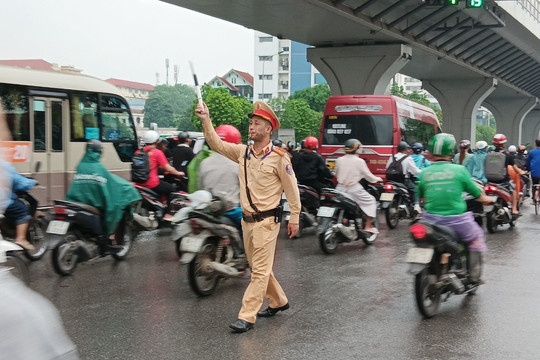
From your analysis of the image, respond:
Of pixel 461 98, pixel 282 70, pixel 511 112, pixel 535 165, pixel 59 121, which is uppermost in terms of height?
pixel 282 70

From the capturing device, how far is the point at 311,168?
11164mm

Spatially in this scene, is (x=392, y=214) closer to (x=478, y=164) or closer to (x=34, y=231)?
(x=478, y=164)

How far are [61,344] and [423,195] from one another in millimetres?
4581

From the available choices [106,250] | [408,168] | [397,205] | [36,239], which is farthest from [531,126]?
[106,250]

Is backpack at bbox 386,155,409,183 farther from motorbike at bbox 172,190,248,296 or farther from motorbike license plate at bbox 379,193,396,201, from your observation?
motorbike at bbox 172,190,248,296

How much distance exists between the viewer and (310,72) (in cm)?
12231

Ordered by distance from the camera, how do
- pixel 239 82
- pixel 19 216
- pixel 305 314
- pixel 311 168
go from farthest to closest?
1. pixel 239 82
2. pixel 311 168
3. pixel 19 216
4. pixel 305 314

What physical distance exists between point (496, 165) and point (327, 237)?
166 inches

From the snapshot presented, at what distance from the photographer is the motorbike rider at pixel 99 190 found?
771cm

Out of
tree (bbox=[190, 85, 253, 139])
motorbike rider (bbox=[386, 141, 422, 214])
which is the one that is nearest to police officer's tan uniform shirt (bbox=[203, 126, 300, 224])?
motorbike rider (bbox=[386, 141, 422, 214])

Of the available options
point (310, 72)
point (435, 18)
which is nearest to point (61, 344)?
point (435, 18)

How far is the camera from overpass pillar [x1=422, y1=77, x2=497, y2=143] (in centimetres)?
4141

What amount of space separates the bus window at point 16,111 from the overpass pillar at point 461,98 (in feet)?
109

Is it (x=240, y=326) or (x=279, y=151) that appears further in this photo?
(x=279, y=151)
